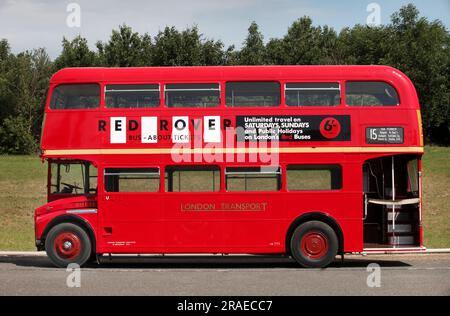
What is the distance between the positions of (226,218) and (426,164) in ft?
72.1

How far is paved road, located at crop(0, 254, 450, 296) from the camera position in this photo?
36.3 ft

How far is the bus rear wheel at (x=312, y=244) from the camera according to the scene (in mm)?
14203

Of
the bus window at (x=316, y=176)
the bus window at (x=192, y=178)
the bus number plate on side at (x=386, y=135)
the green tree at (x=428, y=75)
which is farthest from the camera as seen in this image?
the green tree at (x=428, y=75)

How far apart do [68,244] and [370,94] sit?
6.63m

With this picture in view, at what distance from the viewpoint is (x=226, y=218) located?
47.1 feet

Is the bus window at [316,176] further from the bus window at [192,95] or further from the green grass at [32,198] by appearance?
the green grass at [32,198]

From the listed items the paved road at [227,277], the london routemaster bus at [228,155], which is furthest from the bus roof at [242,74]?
the paved road at [227,277]

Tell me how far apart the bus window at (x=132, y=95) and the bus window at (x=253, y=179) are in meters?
2.06

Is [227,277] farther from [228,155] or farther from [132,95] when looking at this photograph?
[132,95]
